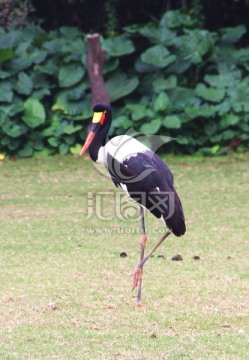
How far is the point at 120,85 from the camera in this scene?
41.7 ft

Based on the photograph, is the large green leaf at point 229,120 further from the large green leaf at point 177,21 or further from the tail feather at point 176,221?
the tail feather at point 176,221

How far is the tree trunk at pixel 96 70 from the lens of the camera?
12188 millimetres

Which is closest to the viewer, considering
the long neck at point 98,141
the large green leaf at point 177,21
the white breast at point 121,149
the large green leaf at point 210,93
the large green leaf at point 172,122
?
the white breast at point 121,149

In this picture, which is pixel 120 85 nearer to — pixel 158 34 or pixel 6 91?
pixel 158 34

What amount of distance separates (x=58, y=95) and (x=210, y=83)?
6.97 ft

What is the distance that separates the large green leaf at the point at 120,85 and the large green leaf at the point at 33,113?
1007mm

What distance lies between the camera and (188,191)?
10.2m

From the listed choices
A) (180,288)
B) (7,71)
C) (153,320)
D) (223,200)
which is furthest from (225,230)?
(7,71)

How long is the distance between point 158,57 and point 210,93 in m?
0.91

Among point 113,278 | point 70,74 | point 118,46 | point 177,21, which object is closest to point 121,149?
point 113,278

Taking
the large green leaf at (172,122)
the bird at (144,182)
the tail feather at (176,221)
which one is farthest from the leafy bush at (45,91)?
the tail feather at (176,221)

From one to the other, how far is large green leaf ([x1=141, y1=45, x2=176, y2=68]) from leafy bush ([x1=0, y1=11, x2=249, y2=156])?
→ 1cm

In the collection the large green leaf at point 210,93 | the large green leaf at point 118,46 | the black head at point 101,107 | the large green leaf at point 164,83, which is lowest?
the large green leaf at point 210,93

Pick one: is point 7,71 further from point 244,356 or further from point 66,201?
point 244,356
